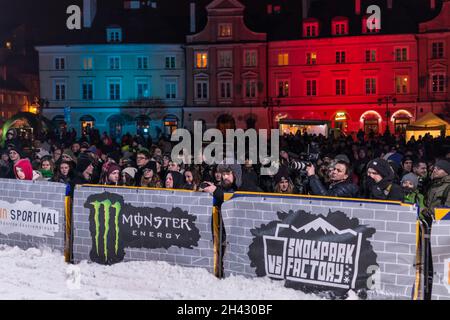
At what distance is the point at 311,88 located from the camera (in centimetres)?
5072

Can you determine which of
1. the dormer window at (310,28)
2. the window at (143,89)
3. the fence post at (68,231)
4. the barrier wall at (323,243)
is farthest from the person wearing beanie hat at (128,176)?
the window at (143,89)

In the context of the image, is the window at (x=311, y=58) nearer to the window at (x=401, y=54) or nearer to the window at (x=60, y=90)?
the window at (x=401, y=54)

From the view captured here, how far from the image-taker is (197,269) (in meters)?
7.58

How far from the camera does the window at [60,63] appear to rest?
5322 cm

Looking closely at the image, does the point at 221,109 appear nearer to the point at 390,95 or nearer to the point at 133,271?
the point at 390,95

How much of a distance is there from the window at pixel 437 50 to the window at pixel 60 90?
3162 centimetres

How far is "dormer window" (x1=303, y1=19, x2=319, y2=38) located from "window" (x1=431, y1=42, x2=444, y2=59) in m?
9.51

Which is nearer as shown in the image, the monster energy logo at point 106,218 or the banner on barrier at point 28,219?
the monster energy logo at point 106,218

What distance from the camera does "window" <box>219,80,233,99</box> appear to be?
51.8m

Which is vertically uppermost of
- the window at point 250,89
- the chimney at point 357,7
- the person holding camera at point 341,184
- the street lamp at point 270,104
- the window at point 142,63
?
the chimney at point 357,7

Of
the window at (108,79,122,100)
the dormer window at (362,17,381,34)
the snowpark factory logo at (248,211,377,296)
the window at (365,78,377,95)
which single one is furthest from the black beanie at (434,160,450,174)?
the window at (108,79,122,100)
